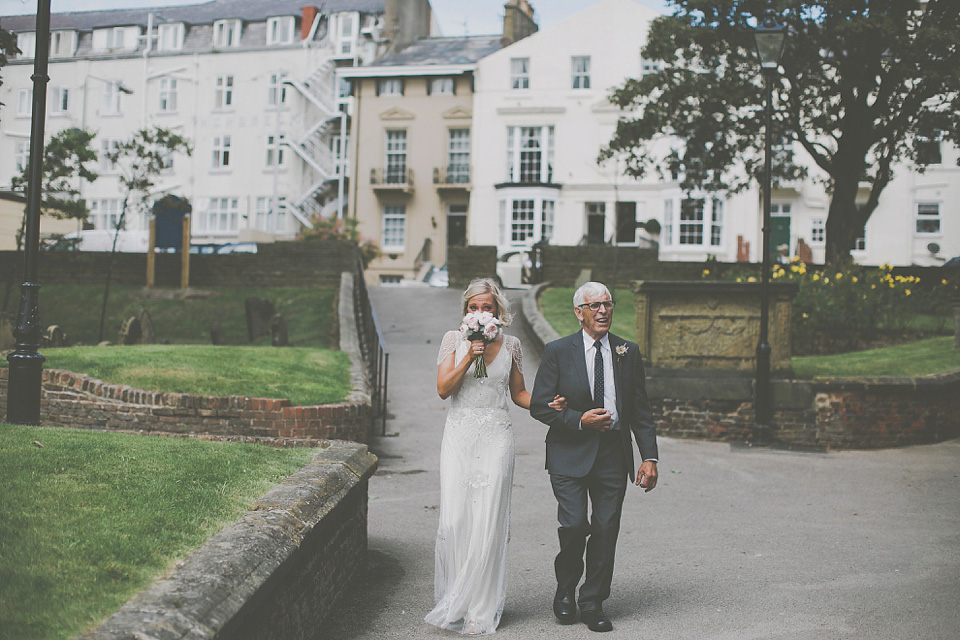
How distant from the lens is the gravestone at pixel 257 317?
792 inches

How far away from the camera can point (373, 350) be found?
15258mm

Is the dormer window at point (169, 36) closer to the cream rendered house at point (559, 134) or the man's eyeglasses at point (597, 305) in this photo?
the cream rendered house at point (559, 134)

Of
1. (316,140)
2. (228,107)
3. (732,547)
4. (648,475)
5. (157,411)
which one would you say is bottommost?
(732,547)

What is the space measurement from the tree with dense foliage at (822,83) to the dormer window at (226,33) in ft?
120

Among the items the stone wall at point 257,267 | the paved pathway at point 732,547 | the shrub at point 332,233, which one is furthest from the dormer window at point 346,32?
the paved pathway at point 732,547

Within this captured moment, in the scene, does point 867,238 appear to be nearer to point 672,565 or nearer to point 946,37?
point 946,37

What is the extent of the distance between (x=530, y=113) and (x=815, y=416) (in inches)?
1272

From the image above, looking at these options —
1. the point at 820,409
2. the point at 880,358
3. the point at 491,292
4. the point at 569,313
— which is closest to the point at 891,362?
the point at 880,358

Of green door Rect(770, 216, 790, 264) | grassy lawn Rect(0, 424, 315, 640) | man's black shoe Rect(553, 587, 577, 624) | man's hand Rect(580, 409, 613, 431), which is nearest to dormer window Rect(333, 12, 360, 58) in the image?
green door Rect(770, 216, 790, 264)

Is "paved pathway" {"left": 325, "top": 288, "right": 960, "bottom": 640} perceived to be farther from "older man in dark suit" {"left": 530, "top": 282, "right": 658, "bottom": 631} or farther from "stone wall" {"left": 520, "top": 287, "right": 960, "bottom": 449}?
"stone wall" {"left": 520, "top": 287, "right": 960, "bottom": 449}

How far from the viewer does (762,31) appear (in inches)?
531

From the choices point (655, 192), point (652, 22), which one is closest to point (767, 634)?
point (652, 22)

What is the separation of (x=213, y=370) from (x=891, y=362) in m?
10.6

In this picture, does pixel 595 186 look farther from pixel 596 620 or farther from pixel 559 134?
pixel 596 620
